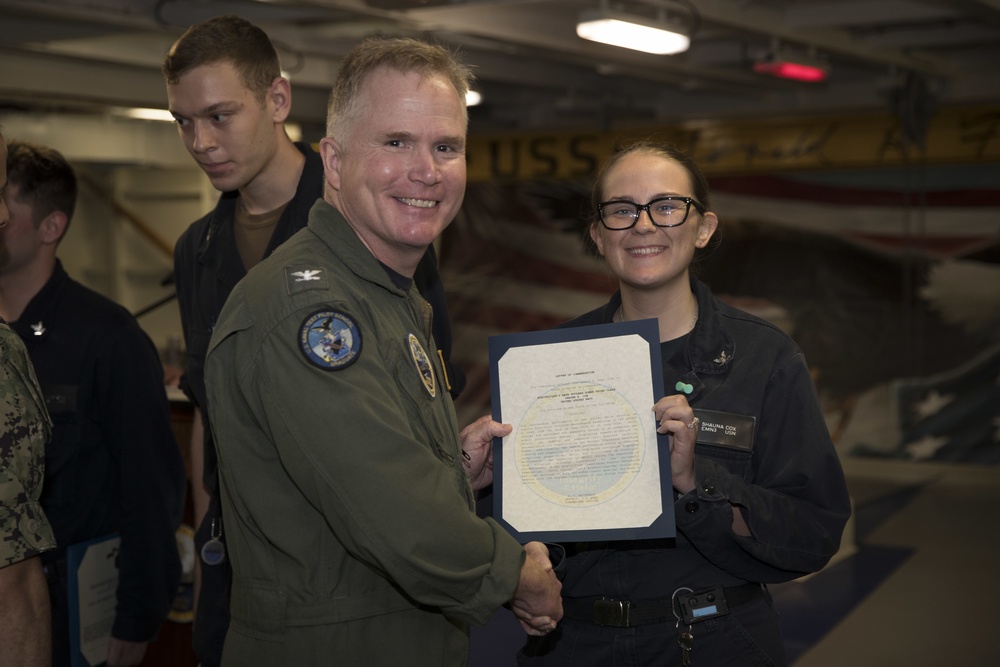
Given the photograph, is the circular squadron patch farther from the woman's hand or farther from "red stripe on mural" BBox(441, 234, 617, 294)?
"red stripe on mural" BBox(441, 234, 617, 294)

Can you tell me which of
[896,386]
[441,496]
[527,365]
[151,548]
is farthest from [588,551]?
[896,386]

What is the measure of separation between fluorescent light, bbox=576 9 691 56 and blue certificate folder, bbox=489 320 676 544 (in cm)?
443

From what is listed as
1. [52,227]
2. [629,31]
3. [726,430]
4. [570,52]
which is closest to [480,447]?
[726,430]

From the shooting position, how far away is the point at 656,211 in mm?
2232

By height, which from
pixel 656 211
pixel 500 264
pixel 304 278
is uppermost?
pixel 656 211

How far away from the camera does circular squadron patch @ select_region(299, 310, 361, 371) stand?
5.15ft

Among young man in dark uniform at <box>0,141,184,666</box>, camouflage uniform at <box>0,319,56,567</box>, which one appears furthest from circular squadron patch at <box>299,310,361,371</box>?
young man in dark uniform at <box>0,141,184,666</box>

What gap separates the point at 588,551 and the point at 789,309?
920 cm

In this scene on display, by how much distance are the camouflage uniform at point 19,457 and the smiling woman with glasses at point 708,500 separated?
107cm

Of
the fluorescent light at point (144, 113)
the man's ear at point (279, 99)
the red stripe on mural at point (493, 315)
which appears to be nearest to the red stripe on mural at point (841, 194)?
the red stripe on mural at point (493, 315)

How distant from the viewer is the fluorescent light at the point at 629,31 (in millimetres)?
6109

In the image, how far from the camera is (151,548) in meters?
2.90

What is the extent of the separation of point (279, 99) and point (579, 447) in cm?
127

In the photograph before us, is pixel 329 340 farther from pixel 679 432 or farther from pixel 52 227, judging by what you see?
pixel 52 227
